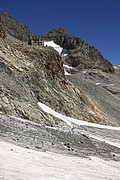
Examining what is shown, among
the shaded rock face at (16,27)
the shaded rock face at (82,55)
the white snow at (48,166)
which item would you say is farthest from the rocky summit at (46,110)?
the shaded rock face at (16,27)

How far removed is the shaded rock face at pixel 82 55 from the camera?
12456 centimetres

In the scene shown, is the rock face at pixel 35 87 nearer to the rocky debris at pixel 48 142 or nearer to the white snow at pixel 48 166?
the rocky debris at pixel 48 142

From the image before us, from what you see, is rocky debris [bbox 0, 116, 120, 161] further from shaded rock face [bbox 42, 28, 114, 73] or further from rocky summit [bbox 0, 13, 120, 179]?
shaded rock face [bbox 42, 28, 114, 73]

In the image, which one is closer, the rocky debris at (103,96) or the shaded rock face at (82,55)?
the rocky debris at (103,96)

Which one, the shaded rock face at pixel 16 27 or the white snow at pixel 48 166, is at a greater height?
the shaded rock face at pixel 16 27

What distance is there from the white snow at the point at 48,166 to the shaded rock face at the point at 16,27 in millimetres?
142683

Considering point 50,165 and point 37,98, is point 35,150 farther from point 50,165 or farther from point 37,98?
point 37,98

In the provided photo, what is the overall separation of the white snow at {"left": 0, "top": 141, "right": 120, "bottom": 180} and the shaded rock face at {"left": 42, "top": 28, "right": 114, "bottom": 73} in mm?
104462

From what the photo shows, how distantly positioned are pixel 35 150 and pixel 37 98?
743 inches

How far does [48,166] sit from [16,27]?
155 metres

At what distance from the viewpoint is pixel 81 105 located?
→ 40812mm

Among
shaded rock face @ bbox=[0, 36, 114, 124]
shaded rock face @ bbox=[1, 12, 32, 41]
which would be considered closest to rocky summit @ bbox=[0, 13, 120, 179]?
shaded rock face @ bbox=[0, 36, 114, 124]

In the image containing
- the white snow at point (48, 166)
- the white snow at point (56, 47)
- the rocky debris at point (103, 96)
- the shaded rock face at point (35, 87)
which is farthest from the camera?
the white snow at point (56, 47)

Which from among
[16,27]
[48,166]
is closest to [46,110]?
[48,166]
